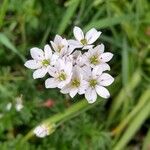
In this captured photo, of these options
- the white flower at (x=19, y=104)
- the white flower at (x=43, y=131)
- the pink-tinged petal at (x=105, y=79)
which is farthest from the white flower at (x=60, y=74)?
the white flower at (x=19, y=104)

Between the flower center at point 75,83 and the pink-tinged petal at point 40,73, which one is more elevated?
the flower center at point 75,83

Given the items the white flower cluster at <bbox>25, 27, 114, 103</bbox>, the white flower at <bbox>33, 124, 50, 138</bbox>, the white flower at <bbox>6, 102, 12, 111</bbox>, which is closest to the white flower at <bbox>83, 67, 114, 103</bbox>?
the white flower cluster at <bbox>25, 27, 114, 103</bbox>

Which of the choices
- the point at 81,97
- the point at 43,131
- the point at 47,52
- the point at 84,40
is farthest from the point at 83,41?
the point at 81,97

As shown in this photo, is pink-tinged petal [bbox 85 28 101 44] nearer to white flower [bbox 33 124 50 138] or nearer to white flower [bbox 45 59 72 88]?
white flower [bbox 45 59 72 88]

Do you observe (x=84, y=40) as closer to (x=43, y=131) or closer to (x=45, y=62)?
(x=45, y=62)

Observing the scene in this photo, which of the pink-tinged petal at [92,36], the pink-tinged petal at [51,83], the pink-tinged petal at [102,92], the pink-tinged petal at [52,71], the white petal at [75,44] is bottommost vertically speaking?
the pink-tinged petal at [102,92]

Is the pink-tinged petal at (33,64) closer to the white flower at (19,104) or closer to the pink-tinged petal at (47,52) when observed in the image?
the pink-tinged petal at (47,52)

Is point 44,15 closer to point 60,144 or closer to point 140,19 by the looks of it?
point 140,19

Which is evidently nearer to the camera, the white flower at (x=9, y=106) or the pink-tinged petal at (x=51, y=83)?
the pink-tinged petal at (x=51, y=83)
